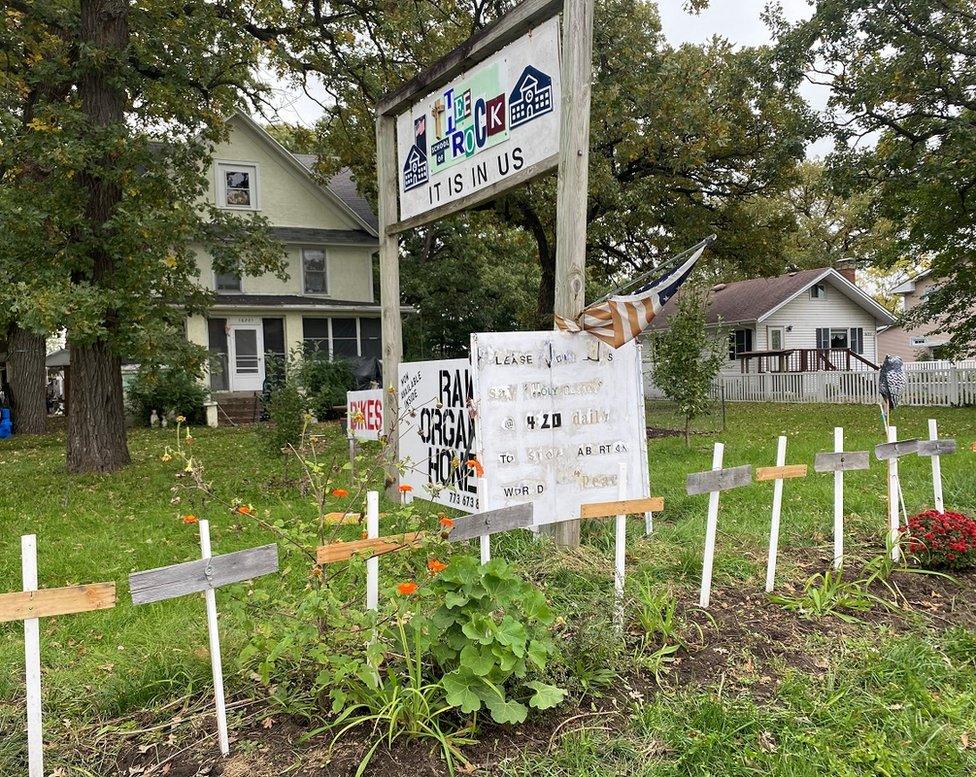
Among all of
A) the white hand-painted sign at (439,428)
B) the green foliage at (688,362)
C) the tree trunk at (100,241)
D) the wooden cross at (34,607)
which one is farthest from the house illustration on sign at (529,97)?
the green foliage at (688,362)

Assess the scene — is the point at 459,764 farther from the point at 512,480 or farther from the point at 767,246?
the point at 767,246

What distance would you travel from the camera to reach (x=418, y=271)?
24.1 metres

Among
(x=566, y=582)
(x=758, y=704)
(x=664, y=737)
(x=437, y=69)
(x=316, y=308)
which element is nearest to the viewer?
(x=664, y=737)

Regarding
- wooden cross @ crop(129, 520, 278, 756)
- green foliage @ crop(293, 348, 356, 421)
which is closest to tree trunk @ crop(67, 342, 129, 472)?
green foliage @ crop(293, 348, 356, 421)

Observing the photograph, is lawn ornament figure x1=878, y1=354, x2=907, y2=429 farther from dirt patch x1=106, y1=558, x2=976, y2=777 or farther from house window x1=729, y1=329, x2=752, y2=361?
house window x1=729, y1=329, x2=752, y2=361

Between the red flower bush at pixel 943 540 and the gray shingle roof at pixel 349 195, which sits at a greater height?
the gray shingle roof at pixel 349 195

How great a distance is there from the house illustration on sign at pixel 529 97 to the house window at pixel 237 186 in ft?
66.0

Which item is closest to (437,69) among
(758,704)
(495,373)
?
(495,373)

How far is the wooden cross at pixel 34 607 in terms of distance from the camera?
2.33 metres

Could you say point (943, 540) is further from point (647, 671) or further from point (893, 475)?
point (647, 671)

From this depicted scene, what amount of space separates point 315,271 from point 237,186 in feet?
11.4

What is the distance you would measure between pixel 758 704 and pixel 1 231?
31.6 feet

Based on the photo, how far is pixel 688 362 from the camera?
11227 millimetres

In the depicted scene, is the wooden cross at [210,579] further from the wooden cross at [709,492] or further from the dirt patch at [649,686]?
the wooden cross at [709,492]
